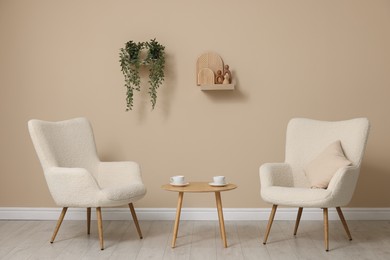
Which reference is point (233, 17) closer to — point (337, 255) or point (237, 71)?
point (237, 71)

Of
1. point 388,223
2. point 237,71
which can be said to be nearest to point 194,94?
point 237,71

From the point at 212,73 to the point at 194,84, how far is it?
22 cm

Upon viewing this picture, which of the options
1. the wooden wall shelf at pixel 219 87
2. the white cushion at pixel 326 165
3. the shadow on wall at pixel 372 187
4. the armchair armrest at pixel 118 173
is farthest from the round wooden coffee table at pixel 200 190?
the shadow on wall at pixel 372 187

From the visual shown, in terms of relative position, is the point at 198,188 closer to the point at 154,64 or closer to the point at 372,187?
the point at 154,64

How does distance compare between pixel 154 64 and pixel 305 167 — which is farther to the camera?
pixel 154 64

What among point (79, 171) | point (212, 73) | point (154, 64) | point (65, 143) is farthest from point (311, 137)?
point (65, 143)

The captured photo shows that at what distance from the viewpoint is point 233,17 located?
4.45 metres

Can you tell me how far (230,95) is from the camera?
448 centimetres

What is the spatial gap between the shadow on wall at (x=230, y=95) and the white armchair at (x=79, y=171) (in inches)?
38.3


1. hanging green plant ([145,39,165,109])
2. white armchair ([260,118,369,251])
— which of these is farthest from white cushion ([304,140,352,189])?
hanging green plant ([145,39,165,109])

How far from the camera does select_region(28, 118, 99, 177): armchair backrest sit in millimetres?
3730

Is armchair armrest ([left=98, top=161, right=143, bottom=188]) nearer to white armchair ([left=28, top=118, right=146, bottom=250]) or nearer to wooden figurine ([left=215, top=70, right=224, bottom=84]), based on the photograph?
white armchair ([left=28, top=118, right=146, bottom=250])

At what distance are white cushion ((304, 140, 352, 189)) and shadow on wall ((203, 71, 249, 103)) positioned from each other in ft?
2.94

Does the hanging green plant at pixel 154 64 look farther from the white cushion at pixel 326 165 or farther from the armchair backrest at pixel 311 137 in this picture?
the white cushion at pixel 326 165
